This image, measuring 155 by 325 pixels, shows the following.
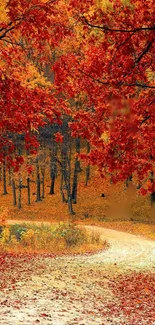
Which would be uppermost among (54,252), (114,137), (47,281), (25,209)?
(114,137)

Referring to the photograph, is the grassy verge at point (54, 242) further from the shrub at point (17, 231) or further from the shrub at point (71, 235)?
the shrub at point (17, 231)

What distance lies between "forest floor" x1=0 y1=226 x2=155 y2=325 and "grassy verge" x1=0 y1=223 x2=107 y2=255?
2.96 metres

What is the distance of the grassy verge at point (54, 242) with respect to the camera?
64.2 feet

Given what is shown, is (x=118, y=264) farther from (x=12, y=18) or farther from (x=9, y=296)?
(x=12, y=18)

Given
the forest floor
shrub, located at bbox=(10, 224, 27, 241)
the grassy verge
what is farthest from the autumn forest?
shrub, located at bbox=(10, 224, 27, 241)

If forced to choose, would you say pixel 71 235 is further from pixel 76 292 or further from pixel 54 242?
pixel 76 292

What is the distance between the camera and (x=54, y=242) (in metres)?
20.6

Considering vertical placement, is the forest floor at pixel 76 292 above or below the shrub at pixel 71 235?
above

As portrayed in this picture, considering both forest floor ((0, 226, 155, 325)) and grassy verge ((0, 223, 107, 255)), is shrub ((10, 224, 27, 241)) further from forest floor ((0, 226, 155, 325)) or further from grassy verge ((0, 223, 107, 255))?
forest floor ((0, 226, 155, 325))

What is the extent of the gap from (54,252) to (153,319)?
10.4 m

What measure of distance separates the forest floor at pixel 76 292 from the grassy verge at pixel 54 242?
Result: 296cm

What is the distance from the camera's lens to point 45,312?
27.9 ft

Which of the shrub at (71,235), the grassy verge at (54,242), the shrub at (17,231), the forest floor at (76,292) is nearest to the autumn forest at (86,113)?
the forest floor at (76,292)

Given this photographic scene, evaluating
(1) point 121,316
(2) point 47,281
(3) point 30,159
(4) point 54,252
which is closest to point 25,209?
(3) point 30,159
